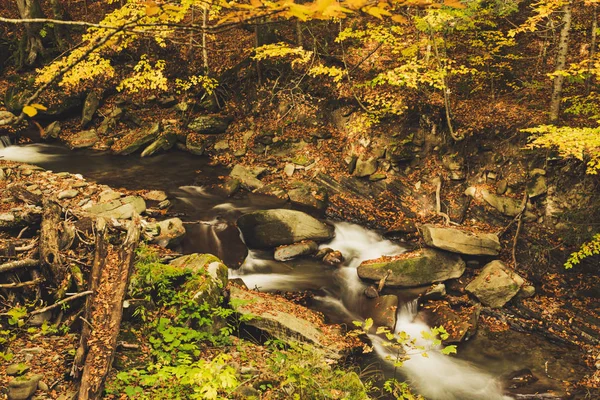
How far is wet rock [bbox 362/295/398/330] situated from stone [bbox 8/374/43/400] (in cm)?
651

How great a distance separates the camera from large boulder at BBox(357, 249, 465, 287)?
31.2ft

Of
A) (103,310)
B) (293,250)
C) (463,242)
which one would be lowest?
(293,250)

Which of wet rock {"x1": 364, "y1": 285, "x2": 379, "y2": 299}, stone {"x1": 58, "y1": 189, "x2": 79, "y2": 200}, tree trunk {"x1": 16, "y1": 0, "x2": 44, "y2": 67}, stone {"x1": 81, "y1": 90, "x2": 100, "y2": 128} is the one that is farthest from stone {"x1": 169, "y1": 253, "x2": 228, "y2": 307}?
tree trunk {"x1": 16, "y1": 0, "x2": 44, "y2": 67}

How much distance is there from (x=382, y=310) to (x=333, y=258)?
2141 mm

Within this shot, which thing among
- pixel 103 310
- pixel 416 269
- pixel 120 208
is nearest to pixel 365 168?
pixel 416 269

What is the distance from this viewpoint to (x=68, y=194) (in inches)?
401

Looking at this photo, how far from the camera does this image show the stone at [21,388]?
3740 millimetres

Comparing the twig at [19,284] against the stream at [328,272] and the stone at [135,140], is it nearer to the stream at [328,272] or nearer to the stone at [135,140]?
the stream at [328,272]

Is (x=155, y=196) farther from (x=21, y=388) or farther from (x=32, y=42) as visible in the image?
(x=32, y=42)

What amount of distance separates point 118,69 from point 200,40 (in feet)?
12.9

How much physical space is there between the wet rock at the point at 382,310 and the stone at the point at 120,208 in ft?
20.2

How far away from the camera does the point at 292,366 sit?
4656 millimetres

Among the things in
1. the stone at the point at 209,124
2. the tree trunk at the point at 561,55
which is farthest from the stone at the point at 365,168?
the stone at the point at 209,124

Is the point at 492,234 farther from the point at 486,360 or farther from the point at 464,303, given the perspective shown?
the point at 486,360
